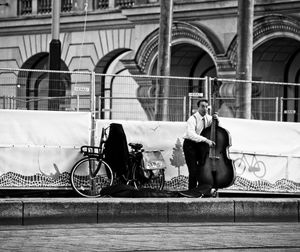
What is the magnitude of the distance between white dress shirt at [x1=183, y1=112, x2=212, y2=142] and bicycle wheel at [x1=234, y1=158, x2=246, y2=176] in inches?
46.8

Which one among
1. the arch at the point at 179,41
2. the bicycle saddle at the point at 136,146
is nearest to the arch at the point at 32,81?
the bicycle saddle at the point at 136,146

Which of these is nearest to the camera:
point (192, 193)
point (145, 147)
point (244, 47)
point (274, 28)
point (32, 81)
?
point (192, 193)

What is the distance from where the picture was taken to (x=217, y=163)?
61.4 feet

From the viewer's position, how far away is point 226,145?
18719 mm

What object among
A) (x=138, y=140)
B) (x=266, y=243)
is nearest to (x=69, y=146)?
(x=138, y=140)

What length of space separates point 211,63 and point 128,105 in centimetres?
1128

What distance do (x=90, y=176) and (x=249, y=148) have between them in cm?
290

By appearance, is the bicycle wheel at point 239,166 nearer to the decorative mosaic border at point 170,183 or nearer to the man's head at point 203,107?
the decorative mosaic border at point 170,183

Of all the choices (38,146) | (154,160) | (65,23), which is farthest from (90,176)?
(65,23)

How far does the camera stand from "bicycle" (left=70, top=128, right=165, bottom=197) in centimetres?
1903

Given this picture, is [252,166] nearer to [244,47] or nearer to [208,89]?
[208,89]

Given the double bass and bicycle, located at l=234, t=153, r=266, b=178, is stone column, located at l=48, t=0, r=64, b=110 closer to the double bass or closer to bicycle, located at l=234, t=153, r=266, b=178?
bicycle, located at l=234, t=153, r=266, b=178

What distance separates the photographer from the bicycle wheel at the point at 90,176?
19.0 metres

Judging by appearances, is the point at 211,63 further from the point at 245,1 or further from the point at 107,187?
the point at 107,187
